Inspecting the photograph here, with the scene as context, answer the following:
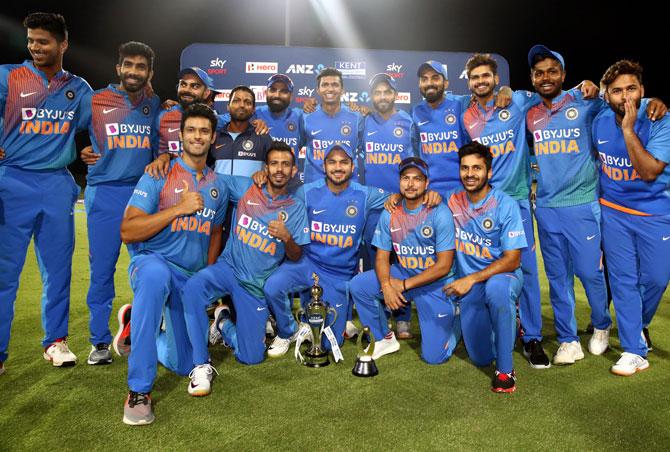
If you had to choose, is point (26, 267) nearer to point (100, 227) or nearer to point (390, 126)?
point (100, 227)

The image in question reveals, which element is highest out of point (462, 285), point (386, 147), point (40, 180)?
point (386, 147)

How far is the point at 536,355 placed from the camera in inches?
149

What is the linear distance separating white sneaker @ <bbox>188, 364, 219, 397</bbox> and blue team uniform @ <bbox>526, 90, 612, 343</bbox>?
280cm

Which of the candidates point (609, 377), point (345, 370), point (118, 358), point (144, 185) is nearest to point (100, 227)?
point (144, 185)

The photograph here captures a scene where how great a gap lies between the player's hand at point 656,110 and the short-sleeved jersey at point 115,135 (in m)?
4.04

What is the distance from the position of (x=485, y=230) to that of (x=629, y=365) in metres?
1.42

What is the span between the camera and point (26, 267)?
26.1 ft

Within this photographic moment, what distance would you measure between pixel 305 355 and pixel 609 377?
2.29 meters

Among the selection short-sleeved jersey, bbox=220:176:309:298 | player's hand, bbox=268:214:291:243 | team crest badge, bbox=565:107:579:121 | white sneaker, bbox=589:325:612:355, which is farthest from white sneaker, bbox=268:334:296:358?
team crest badge, bbox=565:107:579:121

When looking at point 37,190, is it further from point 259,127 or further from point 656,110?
point 656,110

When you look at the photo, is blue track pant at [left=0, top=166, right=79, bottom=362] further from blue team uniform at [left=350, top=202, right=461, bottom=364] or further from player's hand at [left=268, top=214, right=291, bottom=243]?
blue team uniform at [left=350, top=202, right=461, bottom=364]

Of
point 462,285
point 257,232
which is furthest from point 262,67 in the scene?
point 462,285

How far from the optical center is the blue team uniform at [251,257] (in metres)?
3.92

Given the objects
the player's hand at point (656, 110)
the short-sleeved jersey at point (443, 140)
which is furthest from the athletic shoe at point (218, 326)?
the player's hand at point (656, 110)
